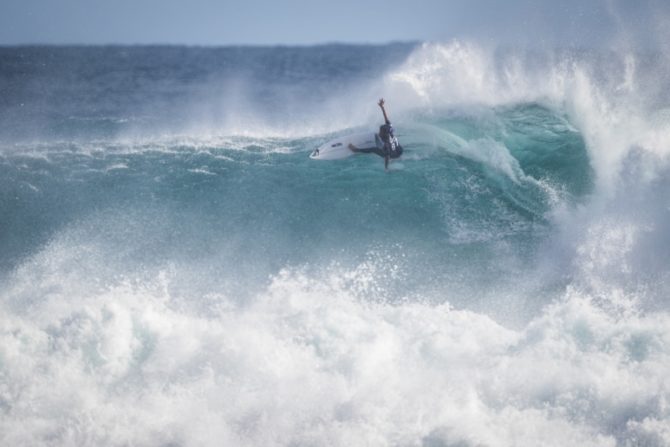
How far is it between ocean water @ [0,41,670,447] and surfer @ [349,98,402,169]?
35 cm

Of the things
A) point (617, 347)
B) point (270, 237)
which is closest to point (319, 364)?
point (270, 237)

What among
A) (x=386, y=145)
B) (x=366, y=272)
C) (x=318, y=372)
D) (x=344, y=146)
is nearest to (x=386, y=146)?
(x=386, y=145)

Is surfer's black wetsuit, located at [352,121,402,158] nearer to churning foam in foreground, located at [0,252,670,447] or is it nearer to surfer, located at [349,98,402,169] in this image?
surfer, located at [349,98,402,169]

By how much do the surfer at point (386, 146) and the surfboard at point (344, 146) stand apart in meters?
0.12

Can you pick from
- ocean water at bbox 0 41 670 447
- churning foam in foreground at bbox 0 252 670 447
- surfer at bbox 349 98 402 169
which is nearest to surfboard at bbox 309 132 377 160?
surfer at bbox 349 98 402 169

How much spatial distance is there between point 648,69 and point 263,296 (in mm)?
15463

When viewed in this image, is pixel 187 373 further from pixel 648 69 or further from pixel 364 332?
pixel 648 69

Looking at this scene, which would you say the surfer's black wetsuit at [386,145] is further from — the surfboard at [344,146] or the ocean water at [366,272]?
the ocean water at [366,272]

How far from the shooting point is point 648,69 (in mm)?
16344

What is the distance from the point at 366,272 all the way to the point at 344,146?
4761 millimetres

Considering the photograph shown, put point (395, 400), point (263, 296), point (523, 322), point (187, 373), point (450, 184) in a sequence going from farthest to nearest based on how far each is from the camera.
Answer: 1. point (450, 184)
2. point (263, 296)
3. point (523, 322)
4. point (187, 373)
5. point (395, 400)

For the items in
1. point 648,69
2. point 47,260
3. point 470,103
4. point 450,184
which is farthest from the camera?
point 648,69

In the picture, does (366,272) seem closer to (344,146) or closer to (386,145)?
(386,145)

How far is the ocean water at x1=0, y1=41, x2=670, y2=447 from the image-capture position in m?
7.21
